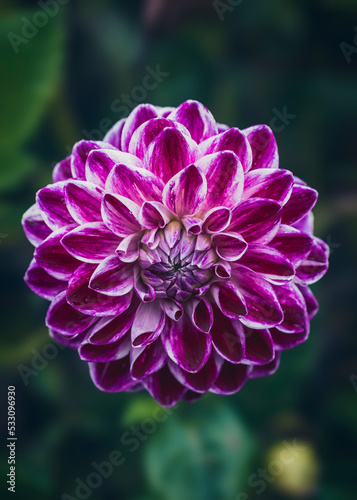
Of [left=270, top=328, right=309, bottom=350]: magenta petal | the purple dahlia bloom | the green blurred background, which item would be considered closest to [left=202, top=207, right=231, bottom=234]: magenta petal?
the purple dahlia bloom

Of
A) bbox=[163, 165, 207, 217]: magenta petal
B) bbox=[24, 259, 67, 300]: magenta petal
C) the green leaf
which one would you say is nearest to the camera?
bbox=[163, 165, 207, 217]: magenta petal

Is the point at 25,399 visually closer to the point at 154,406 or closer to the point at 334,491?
Answer: the point at 154,406

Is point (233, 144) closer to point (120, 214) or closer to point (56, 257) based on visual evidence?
point (120, 214)

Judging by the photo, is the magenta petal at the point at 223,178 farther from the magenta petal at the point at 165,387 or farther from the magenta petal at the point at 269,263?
the magenta petal at the point at 165,387

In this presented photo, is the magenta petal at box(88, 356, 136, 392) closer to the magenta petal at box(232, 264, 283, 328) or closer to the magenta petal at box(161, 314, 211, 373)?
the magenta petal at box(161, 314, 211, 373)

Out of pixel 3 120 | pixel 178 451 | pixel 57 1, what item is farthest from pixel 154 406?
pixel 57 1

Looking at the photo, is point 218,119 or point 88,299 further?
point 218,119

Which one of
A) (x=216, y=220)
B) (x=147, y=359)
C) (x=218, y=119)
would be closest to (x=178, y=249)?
(x=216, y=220)
